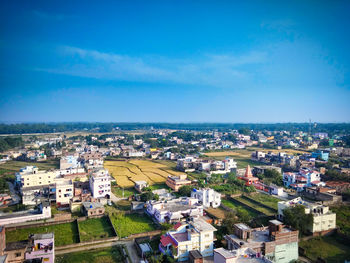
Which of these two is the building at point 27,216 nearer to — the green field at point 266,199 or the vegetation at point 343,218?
the green field at point 266,199

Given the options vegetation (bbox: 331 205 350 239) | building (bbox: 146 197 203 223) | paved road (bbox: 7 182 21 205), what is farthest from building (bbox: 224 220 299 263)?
paved road (bbox: 7 182 21 205)

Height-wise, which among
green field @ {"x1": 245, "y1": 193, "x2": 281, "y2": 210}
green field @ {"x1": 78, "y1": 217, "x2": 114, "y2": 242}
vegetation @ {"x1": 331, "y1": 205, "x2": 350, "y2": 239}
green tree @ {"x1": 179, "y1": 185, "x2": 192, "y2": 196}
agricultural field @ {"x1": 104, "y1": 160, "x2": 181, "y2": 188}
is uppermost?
green tree @ {"x1": 179, "y1": 185, "x2": 192, "y2": 196}

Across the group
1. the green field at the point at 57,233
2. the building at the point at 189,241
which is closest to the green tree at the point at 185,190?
the building at the point at 189,241

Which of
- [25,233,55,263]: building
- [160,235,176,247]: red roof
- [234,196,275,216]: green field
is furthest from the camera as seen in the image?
[234,196,275,216]: green field

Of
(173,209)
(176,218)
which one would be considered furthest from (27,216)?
(176,218)

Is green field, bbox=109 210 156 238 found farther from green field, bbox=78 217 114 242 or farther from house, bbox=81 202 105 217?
house, bbox=81 202 105 217

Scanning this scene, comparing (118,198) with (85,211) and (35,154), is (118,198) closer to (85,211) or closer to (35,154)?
(85,211)
